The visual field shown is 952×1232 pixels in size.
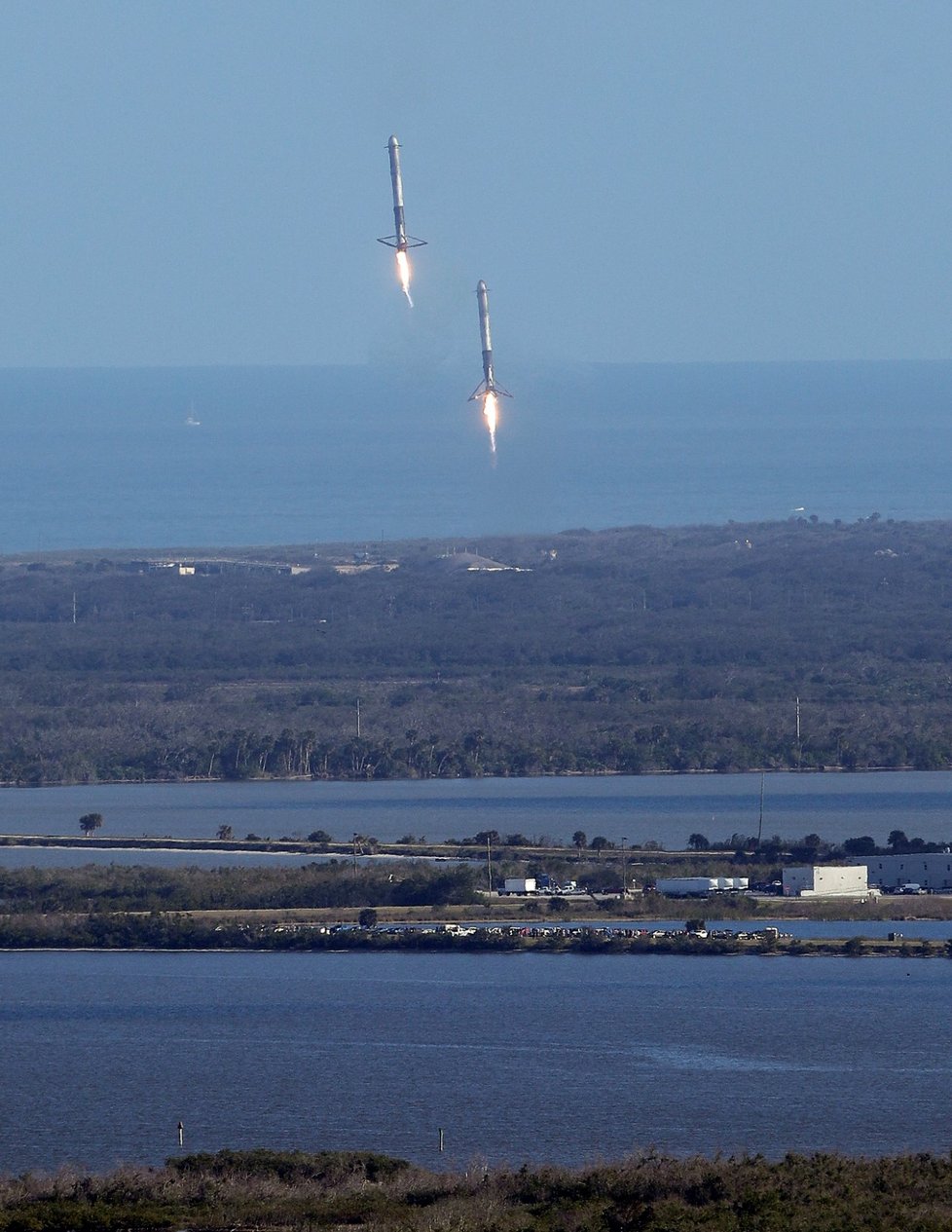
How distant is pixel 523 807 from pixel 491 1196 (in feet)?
133

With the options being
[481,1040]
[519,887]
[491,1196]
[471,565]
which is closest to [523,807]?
[519,887]

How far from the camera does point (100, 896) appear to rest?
48969 mm

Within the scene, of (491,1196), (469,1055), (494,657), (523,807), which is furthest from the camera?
(494,657)

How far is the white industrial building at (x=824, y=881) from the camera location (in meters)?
47.9

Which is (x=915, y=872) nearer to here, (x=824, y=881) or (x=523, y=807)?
(x=824, y=881)

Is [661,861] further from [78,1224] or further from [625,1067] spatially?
[78,1224]

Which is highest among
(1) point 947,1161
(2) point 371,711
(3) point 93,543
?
(3) point 93,543

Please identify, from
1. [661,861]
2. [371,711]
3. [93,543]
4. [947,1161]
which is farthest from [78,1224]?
[93,543]

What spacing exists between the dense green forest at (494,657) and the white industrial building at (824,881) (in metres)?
25.8

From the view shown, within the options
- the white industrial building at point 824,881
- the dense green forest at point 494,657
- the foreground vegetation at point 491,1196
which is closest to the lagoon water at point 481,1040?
the foreground vegetation at point 491,1196

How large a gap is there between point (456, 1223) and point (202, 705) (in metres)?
62.2

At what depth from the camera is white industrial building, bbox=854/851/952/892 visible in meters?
49.4

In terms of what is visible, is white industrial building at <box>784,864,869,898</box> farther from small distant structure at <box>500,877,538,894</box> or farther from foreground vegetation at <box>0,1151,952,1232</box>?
foreground vegetation at <box>0,1151,952,1232</box>

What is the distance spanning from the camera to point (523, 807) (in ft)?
216
